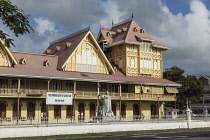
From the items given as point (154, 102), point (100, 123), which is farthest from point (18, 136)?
point (154, 102)

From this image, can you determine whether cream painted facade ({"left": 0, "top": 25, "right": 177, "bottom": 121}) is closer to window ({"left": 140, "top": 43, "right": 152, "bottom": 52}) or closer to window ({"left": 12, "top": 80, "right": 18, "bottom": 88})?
window ({"left": 12, "top": 80, "right": 18, "bottom": 88})

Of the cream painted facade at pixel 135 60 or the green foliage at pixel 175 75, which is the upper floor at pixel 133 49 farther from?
the green foliage at pixel 175 75

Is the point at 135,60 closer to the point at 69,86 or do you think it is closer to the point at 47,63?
the point at 69,86

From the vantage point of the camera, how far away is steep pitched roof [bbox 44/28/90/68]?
46.9m

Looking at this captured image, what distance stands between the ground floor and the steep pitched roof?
621 cm

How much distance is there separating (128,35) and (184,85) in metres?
22.2

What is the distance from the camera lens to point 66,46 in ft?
165

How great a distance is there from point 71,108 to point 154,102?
51.1ft

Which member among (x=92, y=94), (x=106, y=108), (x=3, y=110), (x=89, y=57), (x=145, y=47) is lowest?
(x=3, y=110)

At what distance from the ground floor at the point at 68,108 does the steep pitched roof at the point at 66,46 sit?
621 centimetres

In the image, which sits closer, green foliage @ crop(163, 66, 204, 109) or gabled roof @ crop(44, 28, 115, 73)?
gabled roof @ crop(44, 28, 115, 73)

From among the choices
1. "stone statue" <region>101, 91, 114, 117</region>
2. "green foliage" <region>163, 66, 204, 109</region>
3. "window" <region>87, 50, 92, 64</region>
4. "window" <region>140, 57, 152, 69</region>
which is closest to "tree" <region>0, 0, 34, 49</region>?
"stone statue" <region>101, 91, 114, 117</region>

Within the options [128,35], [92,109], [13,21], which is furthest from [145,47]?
[13,21]

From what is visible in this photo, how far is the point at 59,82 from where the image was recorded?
148ft
